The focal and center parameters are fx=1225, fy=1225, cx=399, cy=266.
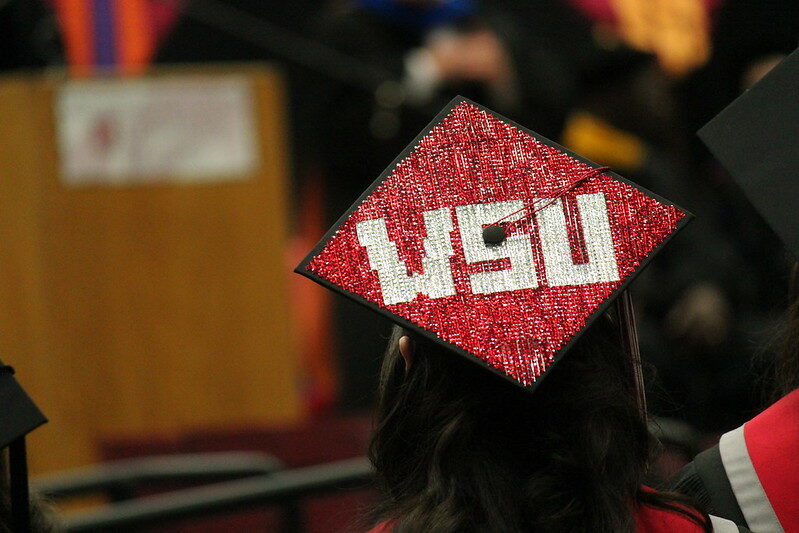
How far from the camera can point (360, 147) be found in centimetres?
513

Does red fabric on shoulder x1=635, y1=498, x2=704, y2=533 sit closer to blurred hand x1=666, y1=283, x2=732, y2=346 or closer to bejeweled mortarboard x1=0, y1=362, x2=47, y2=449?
bejeweled mortarboard x1=0, y1=362, x2=47, y2=449

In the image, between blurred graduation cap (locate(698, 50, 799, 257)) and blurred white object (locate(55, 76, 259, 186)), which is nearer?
blurred graduation cap (locate(698, 50, 799, 257))

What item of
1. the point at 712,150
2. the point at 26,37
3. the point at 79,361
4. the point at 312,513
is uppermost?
the point at 26,37

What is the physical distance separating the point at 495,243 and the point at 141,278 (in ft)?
10.5

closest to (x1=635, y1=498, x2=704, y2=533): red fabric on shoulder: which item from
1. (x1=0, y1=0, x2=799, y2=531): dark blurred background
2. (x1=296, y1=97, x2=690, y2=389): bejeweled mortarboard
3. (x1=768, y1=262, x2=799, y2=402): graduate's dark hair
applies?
(x1=296, y1=97, x2=690, y2=389): bejeweled mortarboard

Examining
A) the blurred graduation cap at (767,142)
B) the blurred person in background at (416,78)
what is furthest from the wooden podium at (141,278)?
the blurred graduation cap at (767,142)

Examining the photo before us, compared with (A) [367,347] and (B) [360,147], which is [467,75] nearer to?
(B) [360,147]

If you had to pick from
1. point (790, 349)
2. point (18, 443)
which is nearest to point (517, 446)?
point (790, 349)

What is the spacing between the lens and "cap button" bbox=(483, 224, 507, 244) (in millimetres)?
1804

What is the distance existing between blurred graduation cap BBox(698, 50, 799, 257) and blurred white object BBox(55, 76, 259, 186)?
3237 millimetres

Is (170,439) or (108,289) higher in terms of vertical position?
(108,289)

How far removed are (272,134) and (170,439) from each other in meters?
1.34

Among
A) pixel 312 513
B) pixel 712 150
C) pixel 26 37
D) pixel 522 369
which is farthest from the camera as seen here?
pixel 26 37

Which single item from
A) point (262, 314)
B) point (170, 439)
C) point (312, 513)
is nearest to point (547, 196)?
point (312, 513)
